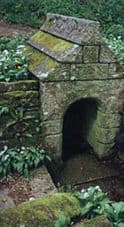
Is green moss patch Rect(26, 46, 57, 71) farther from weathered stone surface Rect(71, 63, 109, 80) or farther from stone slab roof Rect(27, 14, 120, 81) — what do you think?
weathered stone surface Rect(71, 63, 109, 80)

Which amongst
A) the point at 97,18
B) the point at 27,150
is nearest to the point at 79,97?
the point at 27,150

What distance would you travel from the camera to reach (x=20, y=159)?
19.9 feet

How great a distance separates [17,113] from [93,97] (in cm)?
137

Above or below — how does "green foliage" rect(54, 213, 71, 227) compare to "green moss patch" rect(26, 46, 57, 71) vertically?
below

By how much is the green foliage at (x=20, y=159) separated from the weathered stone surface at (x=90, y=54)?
5.67 feet

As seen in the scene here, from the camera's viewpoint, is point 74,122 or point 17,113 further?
point 74,122

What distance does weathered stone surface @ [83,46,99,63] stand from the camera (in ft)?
19.6

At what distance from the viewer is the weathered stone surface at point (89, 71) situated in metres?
6.07

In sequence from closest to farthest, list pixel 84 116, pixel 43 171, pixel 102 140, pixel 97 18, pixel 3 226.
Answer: pixel 3 226, pixel 43 171, pixel 102 140, pixel 84 116, pixel 97 18

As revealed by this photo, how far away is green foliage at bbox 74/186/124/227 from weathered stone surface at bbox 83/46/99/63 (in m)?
2.44

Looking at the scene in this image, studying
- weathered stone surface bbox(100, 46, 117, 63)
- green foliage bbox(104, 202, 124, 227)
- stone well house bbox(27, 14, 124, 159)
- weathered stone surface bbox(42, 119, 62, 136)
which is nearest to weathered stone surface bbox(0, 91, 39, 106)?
stone well house bbox(27, 14, 124, 159)

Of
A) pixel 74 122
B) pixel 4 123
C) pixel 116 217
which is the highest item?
pixel 116 217

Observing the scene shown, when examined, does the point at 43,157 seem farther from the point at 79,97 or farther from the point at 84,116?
the point at 84,116

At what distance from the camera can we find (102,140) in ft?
22.8
